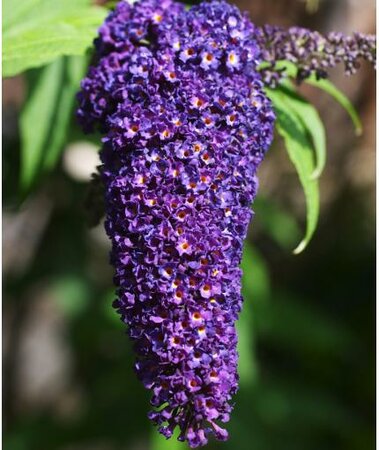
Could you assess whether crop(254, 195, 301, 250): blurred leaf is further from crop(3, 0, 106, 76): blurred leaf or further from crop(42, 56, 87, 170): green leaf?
crop(3, 0, 106, 76): blurred leaf

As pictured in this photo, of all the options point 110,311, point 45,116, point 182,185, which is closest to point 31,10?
point 45,116

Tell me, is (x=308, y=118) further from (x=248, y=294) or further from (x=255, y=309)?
(x=255, y=309)

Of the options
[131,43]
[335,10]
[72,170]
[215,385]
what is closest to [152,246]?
[215,385]

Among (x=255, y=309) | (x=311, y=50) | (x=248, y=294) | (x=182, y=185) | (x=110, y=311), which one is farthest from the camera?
(x=255, y=309)

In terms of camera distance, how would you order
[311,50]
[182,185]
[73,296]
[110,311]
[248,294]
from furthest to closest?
1. [73,296]
2. [110,311]
3. [248,294]
4. [311,50]
5. [182,185]

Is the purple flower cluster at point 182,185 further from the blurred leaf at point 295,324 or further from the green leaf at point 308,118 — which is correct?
the blurred leaf at point 295,324

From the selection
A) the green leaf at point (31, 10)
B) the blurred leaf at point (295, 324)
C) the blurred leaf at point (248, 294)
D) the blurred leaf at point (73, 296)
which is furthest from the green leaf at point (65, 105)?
the blurred leaf at point (295, 324)

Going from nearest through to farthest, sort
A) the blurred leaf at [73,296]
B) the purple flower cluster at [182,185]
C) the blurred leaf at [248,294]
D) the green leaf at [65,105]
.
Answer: the purple flower cluster at [182,185] → the green leaf at [65,105] → the blurred leaf at [248,294] → the blurred leaf at [73,296]
